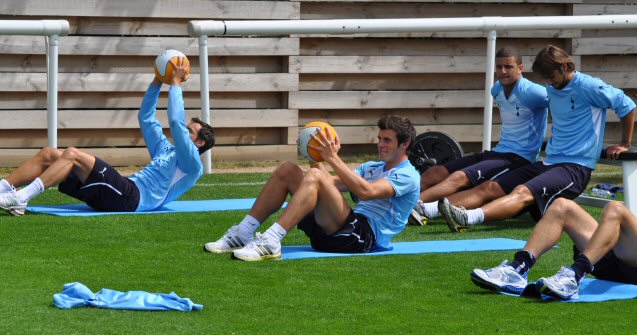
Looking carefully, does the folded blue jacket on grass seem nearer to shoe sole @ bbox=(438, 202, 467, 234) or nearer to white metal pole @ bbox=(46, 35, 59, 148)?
shoe sole @ bbox=(438, 202, 467, 234)

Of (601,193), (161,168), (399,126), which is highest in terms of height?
(399,126)

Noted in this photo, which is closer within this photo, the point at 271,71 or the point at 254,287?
the point at 254,287

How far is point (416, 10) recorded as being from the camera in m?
13.3

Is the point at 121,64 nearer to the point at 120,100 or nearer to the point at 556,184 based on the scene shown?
the point at 120,100

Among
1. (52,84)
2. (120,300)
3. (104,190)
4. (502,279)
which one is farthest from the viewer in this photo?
(52,84)

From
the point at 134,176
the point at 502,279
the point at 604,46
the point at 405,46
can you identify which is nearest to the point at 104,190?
the point at 134,176

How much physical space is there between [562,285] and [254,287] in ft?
5.11

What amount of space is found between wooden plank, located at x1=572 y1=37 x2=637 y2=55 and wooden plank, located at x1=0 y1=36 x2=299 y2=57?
322 centimetres

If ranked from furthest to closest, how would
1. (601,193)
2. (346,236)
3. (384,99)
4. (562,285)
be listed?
1. (384,99)
2. (601,193)
3. (346,236)
4. (562,285)

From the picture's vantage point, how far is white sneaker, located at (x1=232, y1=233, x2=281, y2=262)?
7230 millimetres

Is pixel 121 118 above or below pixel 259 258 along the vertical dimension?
above

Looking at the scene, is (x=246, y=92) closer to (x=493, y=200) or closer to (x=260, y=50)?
(x=260, y=50)

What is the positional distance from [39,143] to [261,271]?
5755 millimetres

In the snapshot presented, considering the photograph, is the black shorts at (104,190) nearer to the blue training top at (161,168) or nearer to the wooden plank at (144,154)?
the blue training top at (161,168)
